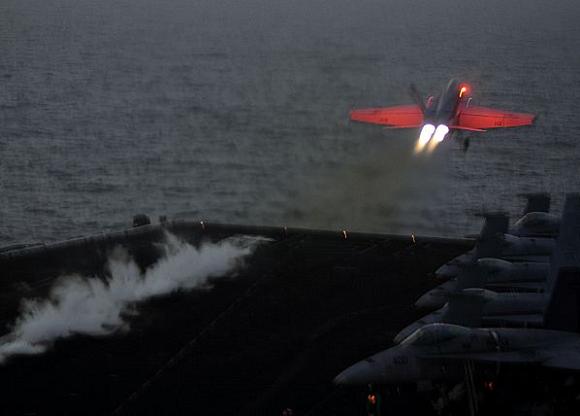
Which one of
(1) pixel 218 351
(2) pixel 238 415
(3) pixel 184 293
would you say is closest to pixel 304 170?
(3) pixel 184 293

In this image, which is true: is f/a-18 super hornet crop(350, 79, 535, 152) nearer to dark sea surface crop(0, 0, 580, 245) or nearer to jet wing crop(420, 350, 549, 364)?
dark sea surface crop(0, 0, 580, 245)

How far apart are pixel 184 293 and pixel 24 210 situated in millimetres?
52304

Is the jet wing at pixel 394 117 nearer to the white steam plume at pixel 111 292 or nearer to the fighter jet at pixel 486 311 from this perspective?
the white steam plume at pixel 111 292

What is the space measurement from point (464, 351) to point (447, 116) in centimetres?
3458

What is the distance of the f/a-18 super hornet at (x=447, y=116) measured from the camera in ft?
243

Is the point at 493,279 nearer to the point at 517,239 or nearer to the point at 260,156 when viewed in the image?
the point at 517,239

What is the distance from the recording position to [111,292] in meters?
56.2

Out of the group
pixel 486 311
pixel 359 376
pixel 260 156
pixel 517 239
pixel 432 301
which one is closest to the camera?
pixel 359 376

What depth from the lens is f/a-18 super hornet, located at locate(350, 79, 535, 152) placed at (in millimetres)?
74062

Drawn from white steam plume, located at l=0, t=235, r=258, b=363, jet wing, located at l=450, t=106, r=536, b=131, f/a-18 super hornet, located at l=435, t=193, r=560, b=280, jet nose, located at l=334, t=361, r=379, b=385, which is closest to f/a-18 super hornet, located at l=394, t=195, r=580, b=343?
f/a-18 super hornet, located at l=435, t=193, r=560, b=280

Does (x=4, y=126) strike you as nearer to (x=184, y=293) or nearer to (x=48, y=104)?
(x=48, y=104)

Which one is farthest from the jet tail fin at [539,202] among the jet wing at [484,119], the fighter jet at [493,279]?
the jet wing at [484,119]

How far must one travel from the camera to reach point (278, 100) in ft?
533

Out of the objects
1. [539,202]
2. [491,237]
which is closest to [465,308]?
[491,237]
